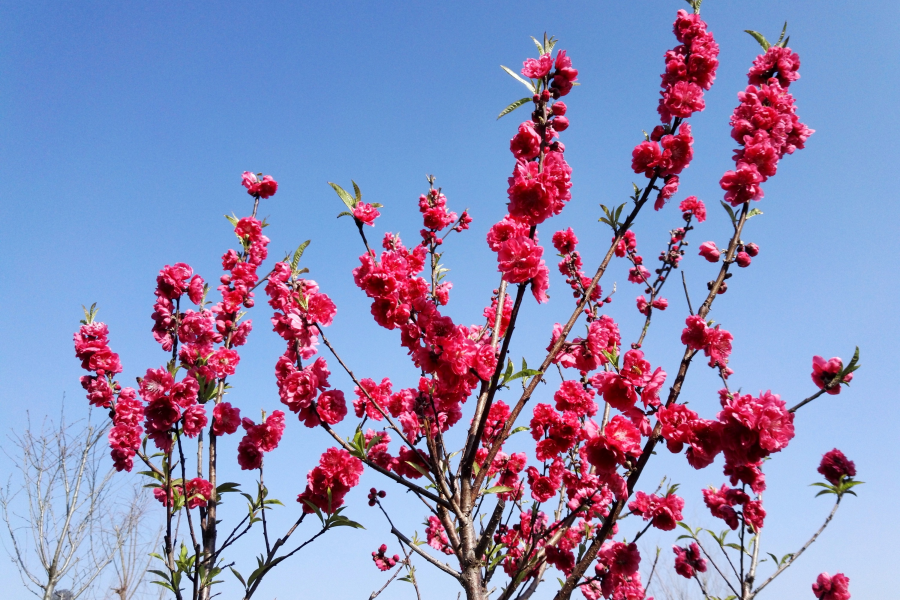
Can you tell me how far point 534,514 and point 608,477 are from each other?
2.16 feet

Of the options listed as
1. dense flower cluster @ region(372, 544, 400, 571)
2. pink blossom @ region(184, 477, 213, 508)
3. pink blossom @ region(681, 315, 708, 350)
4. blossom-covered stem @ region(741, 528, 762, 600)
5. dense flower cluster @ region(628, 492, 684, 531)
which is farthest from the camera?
dense flower cluster @ region(372, 544, 400, 571)

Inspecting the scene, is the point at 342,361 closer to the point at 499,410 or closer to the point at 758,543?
the point at 499,410

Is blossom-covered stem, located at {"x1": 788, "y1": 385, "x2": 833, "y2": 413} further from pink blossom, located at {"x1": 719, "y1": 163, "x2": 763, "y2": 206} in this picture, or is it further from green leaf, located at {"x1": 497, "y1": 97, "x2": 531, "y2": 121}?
green leaf, located at {"x1": 497, "y1": 97, "x2": 531, "y2": 121}

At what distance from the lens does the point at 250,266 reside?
11.8 ft

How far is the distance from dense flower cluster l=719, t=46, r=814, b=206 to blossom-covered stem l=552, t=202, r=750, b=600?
124mm

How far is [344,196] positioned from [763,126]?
6.95 ft

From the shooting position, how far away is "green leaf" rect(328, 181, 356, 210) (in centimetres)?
237

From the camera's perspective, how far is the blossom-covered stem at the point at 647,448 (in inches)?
76.5

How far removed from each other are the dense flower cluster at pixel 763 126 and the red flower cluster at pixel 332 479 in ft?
8.17

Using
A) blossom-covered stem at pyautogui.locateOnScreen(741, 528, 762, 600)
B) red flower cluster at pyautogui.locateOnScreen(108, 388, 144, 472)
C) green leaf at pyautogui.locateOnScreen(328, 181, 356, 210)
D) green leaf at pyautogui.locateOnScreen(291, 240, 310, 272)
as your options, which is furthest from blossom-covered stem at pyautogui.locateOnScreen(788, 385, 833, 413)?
red flower cluster at pyautogui.locateOnScreen(108, 388, 144, 472)

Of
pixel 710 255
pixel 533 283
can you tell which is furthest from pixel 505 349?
pixel 710 255

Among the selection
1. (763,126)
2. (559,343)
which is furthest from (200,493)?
(763,126)

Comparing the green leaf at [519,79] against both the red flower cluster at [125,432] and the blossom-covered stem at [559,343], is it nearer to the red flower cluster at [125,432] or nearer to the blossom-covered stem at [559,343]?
the blossom-covered stem at [559,343]

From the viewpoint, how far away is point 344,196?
7.79 ft
